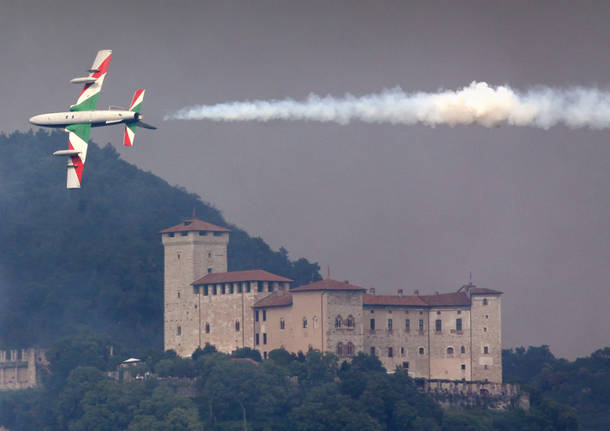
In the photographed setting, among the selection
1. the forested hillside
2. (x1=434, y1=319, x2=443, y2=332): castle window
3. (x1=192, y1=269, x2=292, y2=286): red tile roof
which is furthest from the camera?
the forested hillside

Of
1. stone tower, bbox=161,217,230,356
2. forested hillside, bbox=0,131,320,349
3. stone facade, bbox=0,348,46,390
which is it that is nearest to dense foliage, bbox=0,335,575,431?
stone tower, bbox=161,217,230,356

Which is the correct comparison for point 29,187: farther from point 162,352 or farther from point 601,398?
point 601,398

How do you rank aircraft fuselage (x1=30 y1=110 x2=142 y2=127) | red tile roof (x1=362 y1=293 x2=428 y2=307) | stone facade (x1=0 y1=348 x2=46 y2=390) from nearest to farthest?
aircraft fuselage (x1=30 y1=110 x2=142 y2=127)
red tile roof (x1=362 y1=293 x2=428 y2=307)
stone facade (x1=0 y1=348 x2=46 y2=390)

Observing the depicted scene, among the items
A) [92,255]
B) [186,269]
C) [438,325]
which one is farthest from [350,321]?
[92,255]

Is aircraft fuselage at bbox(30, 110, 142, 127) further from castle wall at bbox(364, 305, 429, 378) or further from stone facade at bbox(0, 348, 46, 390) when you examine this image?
stone facade at bbox(0, 348, 46, 390)

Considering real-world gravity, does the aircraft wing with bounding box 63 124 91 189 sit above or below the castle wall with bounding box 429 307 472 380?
above

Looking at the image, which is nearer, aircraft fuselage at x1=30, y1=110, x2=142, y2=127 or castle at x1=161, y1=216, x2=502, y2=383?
aircraft fuselage at x1=30, y1=110, x2=142, y2=127

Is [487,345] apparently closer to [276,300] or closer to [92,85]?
[276,300]
